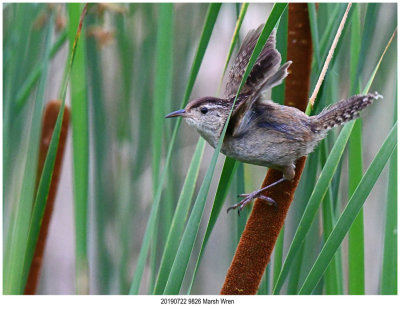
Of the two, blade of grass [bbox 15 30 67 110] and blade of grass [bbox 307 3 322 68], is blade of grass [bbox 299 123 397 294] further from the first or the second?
blade of grass [bbox 15 30 67 110]

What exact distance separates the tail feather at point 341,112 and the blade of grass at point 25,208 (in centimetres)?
66

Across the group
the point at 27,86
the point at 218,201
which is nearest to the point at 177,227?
the point at 218,201

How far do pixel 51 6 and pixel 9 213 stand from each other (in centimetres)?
59

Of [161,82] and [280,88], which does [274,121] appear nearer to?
[280,88]

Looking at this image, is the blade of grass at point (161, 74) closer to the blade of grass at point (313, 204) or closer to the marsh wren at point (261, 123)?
the marsh wren at point (261, 123)

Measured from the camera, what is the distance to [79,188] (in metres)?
1.23

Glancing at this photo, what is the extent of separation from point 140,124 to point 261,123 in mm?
436

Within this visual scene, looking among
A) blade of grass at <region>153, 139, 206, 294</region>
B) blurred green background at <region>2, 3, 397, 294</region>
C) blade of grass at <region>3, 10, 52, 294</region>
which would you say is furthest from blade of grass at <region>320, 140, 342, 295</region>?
blade of grass at <region>3, 10, 52, 294</region>

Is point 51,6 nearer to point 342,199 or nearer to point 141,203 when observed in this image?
point 141,203

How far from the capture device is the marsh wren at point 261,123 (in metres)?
1.19

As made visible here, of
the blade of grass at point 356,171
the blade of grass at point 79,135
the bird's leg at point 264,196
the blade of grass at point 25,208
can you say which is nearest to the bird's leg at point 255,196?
the bird's leg at point 264,196

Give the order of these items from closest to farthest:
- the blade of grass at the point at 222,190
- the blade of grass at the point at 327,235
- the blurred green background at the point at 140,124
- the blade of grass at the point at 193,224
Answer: the blade of grass at the point at 193,224 < the blade of grass at the point at 222,190 < the blade of grass at the point at 327,235 < the blurred green background at the point at 140,124

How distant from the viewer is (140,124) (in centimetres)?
154

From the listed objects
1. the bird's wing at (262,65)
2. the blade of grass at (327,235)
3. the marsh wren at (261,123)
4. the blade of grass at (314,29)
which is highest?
the blade of grass at (314,29)
